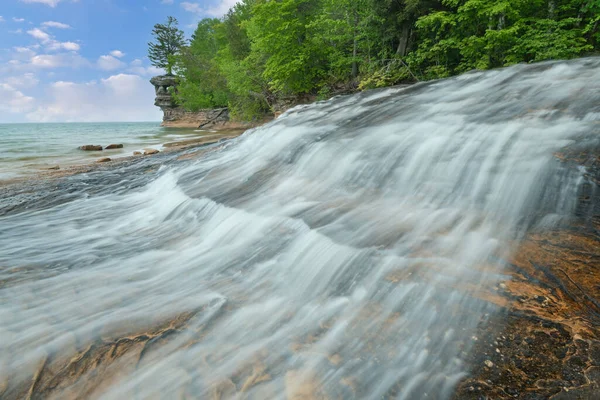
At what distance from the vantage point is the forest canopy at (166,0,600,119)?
10.8 metres

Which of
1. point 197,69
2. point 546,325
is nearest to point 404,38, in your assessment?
point 546,325

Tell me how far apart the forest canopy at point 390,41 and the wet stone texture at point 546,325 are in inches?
444

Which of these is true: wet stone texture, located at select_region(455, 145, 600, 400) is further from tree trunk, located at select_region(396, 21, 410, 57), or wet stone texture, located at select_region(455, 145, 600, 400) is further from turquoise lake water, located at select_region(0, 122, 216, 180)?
tree trunk, located at select_region(396, 21, 410, 57)

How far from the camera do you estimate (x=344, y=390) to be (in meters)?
1.57

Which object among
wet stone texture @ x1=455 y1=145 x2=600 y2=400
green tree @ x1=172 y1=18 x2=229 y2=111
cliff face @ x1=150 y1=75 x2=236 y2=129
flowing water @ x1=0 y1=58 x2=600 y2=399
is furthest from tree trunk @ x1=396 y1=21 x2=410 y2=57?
cliff face @ x1=150 y1=75 x2=236 y2=129

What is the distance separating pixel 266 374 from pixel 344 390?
1.41 feet

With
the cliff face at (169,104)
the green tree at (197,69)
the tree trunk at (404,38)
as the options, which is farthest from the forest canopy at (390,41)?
the cliff face at (169,104)

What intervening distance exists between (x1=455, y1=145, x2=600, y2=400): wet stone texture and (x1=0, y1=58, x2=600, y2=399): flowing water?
0.35 feet

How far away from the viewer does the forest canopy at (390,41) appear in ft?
35.6

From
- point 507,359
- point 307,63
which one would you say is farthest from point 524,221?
point 307,63

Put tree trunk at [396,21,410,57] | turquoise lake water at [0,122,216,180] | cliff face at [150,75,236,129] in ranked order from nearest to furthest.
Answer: turquoise lake water at [0,122,216,180] < tree trunk at [396,21,410,57] < cliff face at [150,75,236,129]

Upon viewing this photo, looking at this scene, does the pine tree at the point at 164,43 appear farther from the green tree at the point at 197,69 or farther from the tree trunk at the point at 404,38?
the tree trunk at the point at 404,38

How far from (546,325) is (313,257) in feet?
5.33

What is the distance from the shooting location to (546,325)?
176 centimetres
